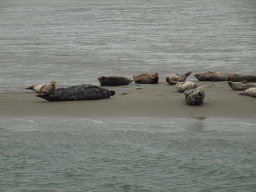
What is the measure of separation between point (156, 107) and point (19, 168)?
138 inches

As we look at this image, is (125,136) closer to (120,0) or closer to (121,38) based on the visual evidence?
(121,38)

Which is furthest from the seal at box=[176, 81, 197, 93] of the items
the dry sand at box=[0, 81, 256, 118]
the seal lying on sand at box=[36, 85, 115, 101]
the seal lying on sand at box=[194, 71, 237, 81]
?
the seal lying on sand at box=[194, 71, 237, 81]

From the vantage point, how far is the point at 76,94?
336 inches

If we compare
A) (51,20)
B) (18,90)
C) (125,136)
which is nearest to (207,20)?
(51,20)

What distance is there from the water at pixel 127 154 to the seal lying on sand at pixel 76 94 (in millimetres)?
1233

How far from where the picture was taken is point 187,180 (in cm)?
459

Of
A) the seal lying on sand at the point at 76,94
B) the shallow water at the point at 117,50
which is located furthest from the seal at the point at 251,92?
the shallow water at the point at 117,50

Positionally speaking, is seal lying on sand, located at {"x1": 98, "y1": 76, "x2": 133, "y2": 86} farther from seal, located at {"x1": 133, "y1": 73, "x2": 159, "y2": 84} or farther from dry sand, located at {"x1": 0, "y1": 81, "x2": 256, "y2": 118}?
dry sand, located at {"x1": 0, "y1": 81, "x2": 256, "y2": 118}

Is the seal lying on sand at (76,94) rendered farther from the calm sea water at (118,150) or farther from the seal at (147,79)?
the seal at (147,79)

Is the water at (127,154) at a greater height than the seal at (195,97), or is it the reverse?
the seal at (195,97)

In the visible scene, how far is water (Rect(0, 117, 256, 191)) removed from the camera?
14.9ft

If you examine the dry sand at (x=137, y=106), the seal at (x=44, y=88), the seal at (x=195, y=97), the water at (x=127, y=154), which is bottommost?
the water at (x=127, y=154)

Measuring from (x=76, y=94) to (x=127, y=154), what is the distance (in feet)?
11.0

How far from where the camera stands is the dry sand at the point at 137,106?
300 inches
